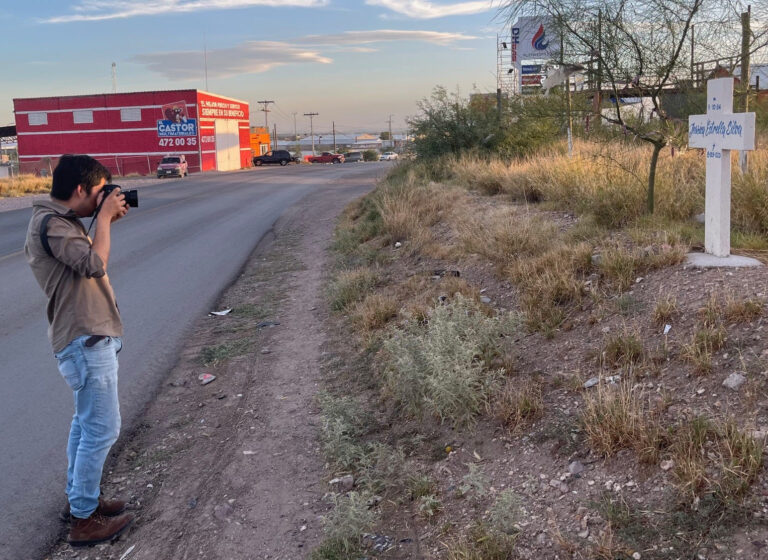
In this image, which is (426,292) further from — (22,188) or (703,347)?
(22,188)

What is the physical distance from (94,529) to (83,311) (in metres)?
1.19

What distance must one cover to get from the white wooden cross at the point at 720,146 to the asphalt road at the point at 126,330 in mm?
4912

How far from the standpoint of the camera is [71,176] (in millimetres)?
3932

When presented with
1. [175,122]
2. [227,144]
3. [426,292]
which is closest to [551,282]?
[426,292]

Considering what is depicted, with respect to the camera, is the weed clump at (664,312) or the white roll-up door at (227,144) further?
the white roll-up door at (227,144)

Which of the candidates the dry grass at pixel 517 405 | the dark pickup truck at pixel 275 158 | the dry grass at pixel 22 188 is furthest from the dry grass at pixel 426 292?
the dark pickup truck at pixel 275 158

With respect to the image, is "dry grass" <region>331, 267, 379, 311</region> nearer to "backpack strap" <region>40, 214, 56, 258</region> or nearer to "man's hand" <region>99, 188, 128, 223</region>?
"man's hand" <region>99, 188, 128, 223</region>

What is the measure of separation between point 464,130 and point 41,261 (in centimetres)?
→ 1801

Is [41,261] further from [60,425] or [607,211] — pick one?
[607,211]

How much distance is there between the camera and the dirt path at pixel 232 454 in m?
3.93

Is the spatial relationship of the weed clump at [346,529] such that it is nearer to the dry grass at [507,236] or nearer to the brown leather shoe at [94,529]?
the brown leather shoe at [94,529]

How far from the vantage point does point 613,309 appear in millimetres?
5574

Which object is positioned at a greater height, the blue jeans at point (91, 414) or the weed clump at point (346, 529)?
the blue jeans at point (91, 414)

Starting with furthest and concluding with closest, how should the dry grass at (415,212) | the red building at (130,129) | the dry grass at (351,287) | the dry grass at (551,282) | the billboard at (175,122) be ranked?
the red building at (130,129), the billboard at (175,122), the dry grass at (415,212), the dry grass at (351,287), the dry grass at (551,282)
